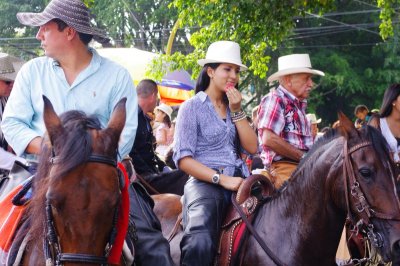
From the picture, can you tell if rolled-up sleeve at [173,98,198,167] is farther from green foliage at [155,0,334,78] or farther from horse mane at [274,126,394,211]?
green foliage at [155,0,334,78]

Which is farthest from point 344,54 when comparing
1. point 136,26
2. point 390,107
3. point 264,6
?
point 390,107

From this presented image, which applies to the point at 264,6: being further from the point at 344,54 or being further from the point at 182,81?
the point at 344,54

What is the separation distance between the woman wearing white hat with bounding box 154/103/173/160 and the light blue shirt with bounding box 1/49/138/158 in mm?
8672

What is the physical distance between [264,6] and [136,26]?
25.4m

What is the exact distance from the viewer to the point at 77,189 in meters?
4.10

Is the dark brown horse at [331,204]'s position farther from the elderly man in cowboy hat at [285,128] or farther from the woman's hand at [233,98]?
the elderly man in cowboy hat at [285,128]

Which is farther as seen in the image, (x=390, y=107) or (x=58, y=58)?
(x=390, y=107)

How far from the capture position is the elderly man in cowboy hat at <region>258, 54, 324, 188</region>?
23.7 ft

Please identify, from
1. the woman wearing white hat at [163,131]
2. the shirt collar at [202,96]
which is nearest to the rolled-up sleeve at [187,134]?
the shirt collar at [202,96]

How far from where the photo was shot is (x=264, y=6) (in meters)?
11.3

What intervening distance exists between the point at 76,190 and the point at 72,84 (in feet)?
3.93

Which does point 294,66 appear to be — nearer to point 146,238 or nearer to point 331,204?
point 331,204

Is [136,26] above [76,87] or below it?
below

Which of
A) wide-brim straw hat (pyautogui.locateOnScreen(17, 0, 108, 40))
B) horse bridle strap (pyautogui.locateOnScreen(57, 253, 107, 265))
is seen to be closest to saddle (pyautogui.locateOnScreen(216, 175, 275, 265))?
wide-brim straw hat (pyautogui.locateOnScreen(17, 0, 108, 40))
